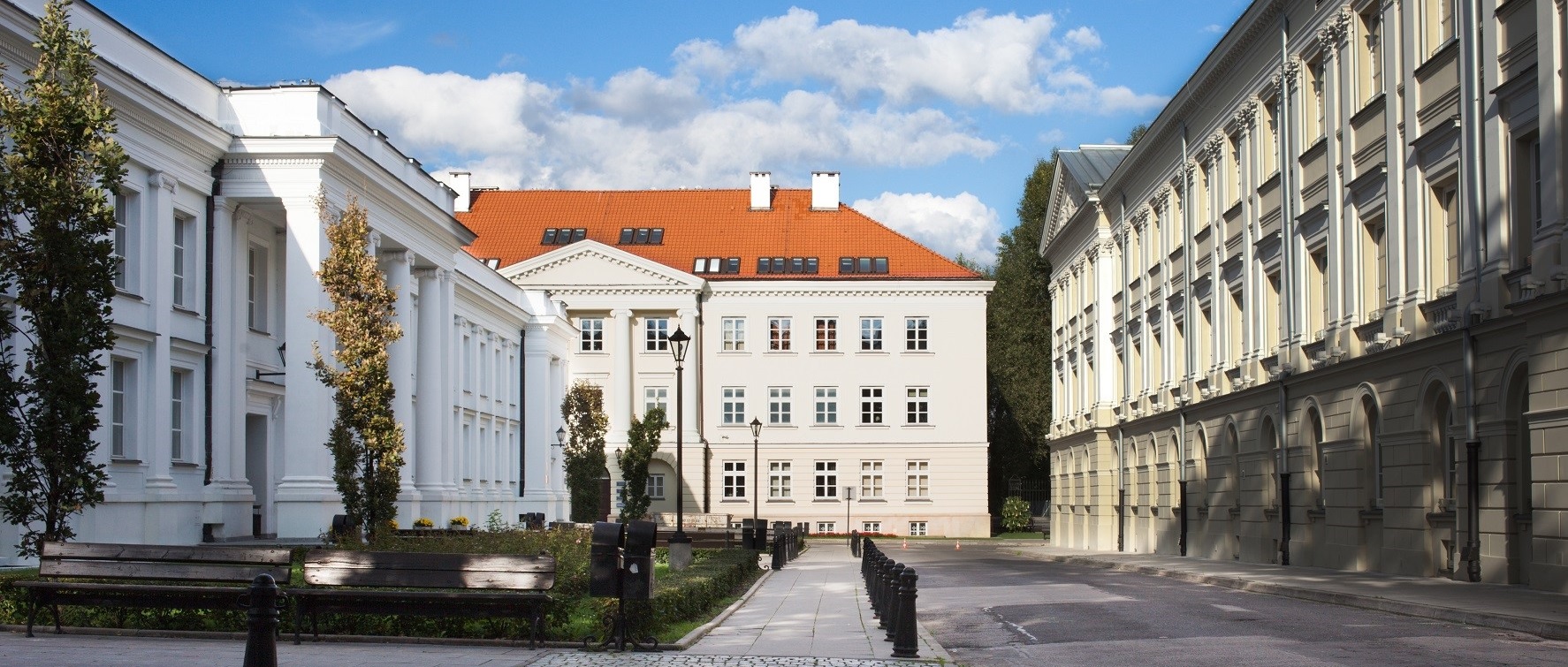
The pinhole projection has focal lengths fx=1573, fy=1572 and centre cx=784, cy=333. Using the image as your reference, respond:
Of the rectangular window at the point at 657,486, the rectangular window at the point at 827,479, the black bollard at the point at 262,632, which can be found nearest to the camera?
the black bollard at the point at 262,632

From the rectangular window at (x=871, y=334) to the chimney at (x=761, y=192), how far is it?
8589mm

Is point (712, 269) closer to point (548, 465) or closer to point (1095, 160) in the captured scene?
point (548, 465)

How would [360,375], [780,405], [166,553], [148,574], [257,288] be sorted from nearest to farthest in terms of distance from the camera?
1. [148,574]
2. [166,553]
3. [360,375]
4. [257,288]
5. [780,405]

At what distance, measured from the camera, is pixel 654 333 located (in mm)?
73750

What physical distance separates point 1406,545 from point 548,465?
147 ft

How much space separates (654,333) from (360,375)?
148 ft

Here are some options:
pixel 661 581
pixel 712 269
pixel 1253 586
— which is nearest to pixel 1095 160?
pixel 712 269

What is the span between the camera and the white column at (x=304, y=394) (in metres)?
31.8

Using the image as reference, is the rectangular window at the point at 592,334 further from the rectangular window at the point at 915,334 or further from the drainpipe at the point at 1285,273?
the drainpipe at the point at 1285,273

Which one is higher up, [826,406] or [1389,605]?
[826,406]

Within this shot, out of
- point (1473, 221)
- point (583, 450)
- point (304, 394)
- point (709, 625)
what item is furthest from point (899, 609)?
point (583, 450)

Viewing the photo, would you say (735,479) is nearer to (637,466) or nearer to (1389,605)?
(637,466)

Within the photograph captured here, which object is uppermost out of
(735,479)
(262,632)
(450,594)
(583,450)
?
(262,632)

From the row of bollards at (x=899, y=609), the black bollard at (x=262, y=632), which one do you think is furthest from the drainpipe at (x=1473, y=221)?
the black bollard at (x=262, y=632)
